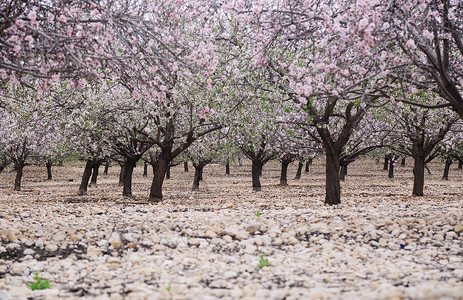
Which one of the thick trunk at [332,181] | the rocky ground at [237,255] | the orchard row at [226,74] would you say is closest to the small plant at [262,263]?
the rocky ground at [237,255]

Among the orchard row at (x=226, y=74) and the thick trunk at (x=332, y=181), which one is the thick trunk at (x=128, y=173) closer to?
the orchard row at (x=226, y=74)

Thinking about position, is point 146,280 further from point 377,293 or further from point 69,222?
point 69,222

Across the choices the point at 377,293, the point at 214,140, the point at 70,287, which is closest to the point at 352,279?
the point at 377,293

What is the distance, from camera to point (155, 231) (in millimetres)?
11422

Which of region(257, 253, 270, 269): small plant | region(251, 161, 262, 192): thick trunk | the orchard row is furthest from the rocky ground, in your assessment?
region(251, 161, 262, 192): thick trunk

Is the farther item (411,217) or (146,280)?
(411,217)

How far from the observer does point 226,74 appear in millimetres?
17875

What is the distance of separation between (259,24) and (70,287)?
23.4 ft

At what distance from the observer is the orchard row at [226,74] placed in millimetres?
8625

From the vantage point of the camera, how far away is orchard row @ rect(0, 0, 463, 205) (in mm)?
8625

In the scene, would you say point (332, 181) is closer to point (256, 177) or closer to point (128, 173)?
point (128, 173)

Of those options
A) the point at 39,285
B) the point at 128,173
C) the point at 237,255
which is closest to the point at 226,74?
the point at 237,255

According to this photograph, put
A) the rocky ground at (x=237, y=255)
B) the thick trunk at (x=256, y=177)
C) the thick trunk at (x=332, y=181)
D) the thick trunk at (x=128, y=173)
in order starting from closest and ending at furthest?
the rocky ground at (x=237, y=255), the thick trunk at (x=332, y=181), the thick trunk at (x=128, y=173), the thick trunk at (x=256, y=177)

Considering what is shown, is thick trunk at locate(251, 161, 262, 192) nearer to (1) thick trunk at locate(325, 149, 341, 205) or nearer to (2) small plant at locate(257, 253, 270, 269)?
(1) thick trunk at locate(325, 149, 341, 205)
